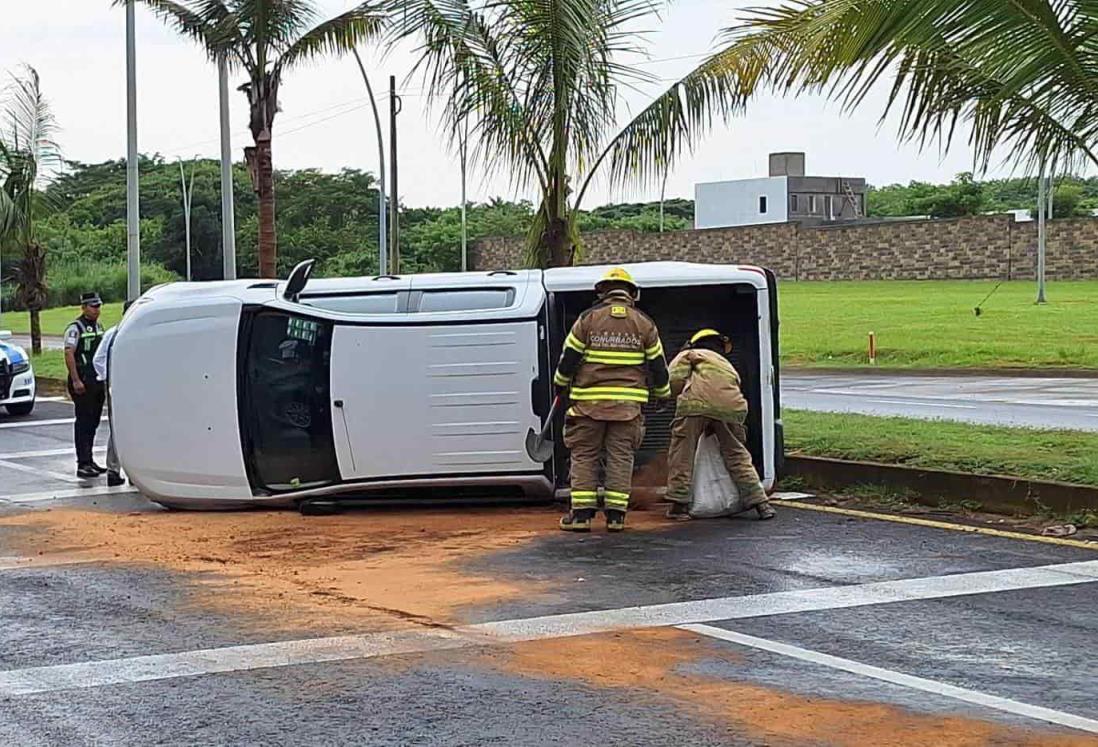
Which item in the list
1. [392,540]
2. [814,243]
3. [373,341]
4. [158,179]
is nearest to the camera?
[392,540]

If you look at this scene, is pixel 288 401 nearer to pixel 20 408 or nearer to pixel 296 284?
pixel 296 284

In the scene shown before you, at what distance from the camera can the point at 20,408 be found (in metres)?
21.0

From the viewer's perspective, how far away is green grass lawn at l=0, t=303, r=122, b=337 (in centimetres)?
5097

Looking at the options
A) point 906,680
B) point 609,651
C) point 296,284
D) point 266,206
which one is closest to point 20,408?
point 266,206

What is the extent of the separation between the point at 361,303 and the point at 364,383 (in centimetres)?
67

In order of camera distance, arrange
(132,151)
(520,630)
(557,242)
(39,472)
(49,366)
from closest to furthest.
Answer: (520,630)
(39,472)
(557,242)
(132,151)
(49,366)

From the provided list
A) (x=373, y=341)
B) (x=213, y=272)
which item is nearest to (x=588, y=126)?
(x=373, y=341)

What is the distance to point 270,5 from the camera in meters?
20.8

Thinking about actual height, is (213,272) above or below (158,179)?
below

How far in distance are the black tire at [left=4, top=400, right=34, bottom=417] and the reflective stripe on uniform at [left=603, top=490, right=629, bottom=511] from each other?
42.9ft

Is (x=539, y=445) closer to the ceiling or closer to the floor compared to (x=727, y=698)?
closer to the ceiling

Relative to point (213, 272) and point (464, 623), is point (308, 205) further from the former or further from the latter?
point (464, 623)

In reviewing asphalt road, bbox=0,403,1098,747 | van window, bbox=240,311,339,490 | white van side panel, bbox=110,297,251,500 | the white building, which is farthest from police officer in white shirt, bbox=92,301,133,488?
the white building

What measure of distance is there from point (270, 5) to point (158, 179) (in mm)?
71150
